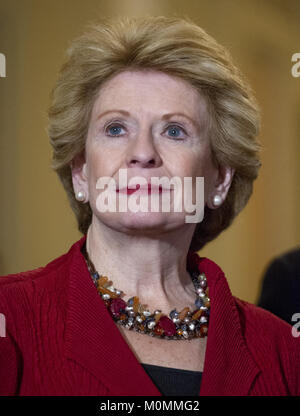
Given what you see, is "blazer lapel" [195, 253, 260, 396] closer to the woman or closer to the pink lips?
the woman

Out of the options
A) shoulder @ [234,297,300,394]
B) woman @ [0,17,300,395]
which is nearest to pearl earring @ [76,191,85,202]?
woman @ [0,17,300,395]

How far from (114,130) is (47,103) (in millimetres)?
458

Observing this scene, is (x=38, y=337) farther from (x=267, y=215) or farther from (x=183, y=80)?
(x=267, y=215)

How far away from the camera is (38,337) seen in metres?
1.18

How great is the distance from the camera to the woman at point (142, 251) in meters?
1.18

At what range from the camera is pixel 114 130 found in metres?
1.31

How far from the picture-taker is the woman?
46.6 inches

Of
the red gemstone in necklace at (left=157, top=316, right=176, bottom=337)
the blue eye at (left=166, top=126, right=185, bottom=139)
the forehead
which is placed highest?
the forehead

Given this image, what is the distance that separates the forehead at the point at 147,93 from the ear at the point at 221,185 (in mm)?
177

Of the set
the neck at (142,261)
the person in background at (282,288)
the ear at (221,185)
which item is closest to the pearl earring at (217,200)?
the ear at (221,185)

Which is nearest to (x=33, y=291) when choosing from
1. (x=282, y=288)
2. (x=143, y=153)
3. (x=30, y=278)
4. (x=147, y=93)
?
(x=30, y=278)

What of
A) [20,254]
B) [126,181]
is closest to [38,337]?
[126,181]

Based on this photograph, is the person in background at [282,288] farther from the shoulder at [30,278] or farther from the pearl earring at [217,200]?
the shoulder at [30,278]
